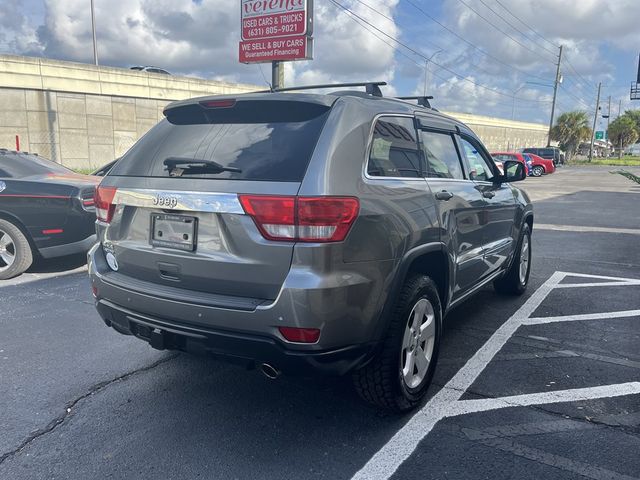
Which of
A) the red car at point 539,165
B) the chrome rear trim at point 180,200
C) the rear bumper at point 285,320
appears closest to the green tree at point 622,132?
the red car at point 539,165

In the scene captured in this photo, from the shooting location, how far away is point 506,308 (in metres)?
5.46

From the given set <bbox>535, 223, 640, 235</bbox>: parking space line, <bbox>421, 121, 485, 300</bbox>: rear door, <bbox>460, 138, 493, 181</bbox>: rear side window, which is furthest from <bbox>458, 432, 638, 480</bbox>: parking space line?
<bbox>535, 223, 640, 235</bbox>: parking space line

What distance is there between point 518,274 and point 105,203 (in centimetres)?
425

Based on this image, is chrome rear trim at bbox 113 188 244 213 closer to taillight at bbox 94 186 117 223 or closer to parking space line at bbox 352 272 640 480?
taillight at bbox 94 186 117 223

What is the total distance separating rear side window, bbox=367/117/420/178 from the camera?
2.99 metres

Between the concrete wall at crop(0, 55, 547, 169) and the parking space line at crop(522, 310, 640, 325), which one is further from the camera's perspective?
the concrete wall at crop(0, 55, 547, 169)

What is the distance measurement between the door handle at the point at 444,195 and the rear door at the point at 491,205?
0.73 meters

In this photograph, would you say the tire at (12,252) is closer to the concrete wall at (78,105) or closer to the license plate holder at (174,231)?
the license plate holder at (174,231)

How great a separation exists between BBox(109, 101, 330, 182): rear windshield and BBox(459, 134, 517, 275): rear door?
1.97m

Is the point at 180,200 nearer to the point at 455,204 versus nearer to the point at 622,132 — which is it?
the point at 455,204

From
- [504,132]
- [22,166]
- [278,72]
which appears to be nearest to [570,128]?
[504,132]

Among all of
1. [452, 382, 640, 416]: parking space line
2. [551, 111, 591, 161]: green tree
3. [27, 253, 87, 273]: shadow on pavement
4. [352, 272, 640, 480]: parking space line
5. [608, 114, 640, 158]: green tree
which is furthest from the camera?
[608, 114, 640, 158]: green tree

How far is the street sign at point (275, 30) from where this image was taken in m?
14.1

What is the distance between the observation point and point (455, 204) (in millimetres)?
3746
